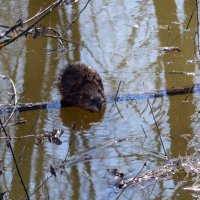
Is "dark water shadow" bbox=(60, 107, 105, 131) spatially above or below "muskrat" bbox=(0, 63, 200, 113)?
below

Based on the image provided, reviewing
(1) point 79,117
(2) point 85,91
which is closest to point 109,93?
(2) point 85,91

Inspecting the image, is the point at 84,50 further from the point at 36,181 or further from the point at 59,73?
the point at 36,181

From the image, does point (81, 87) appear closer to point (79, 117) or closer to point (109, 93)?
point (109, 93)

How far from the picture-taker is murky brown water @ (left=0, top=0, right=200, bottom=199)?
5.81 metres

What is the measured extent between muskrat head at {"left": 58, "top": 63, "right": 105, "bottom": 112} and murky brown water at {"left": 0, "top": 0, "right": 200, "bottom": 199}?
117 mm

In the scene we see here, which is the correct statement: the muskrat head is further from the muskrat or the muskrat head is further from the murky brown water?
the murky brown water

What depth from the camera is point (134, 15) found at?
10.7 metres

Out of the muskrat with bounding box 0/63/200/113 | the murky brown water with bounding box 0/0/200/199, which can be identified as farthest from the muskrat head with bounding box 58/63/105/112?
the murky brown water with bounding box 0/0/200/199

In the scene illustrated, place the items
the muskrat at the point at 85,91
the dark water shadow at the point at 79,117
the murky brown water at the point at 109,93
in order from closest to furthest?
the murky brown water at the point at 109,93 < the dark water shadow at the point at 79,117 < the muskrat at the point at 85,91

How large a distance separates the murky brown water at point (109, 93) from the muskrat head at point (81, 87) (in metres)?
0.12

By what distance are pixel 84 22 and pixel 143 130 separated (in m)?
4.06

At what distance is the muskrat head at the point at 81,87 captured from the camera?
7.56 metres

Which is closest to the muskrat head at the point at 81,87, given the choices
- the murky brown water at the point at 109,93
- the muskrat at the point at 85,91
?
the muskrat at the point at 85,91

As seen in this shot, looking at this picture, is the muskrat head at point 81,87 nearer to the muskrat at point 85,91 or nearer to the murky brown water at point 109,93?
the muskrat at point 85,91
